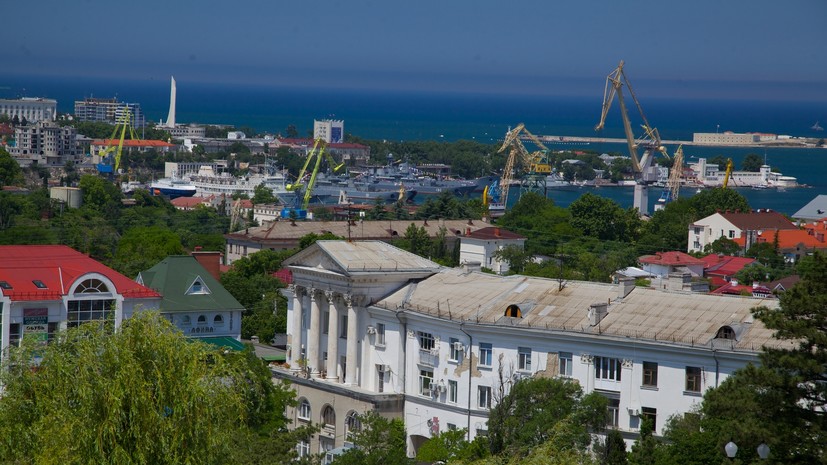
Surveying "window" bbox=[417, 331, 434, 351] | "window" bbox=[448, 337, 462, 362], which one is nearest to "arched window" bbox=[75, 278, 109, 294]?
"window" bbox=[417, 331, 434, 351]

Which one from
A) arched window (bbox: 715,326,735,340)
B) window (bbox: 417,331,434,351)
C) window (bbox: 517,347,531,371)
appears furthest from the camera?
window (bbox: 417,331,434,351)

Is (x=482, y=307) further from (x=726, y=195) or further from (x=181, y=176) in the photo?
(x=181, y=176)

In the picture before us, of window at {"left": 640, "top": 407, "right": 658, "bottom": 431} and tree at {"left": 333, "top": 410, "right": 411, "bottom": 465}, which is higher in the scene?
window at {"left": 640, "top": 407, "right": 658, "bottom": 431}

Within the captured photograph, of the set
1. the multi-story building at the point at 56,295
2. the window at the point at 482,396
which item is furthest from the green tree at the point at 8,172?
the window at the point at 482,396

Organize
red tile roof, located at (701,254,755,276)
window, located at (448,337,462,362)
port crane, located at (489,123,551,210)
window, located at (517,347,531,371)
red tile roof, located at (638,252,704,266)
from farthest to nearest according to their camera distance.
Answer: port crane, located at (489,123,551,210), red tile roof, located at (701,254,755,276), red tile roof, located at (638,252,704,266), window, located at (448,337,462,362), window, located at (517,347,531,371)

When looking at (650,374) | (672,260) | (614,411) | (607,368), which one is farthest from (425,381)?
(672,260)

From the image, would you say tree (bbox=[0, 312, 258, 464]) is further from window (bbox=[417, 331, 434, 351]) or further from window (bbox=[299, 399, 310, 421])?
window (bbox=[299, 399, 310, 421])
